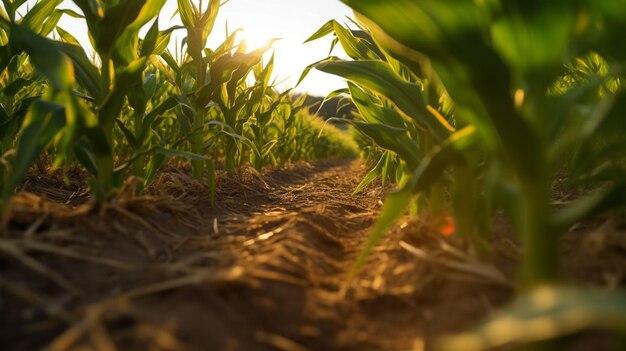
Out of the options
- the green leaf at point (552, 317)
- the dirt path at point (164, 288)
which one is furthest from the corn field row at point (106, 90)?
the green leaf at point (552, 317)

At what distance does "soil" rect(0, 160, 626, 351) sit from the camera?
0.70 meters

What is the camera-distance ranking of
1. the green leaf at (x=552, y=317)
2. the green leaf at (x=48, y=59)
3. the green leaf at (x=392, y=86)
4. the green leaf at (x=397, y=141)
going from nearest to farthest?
the green leaf at (x=552, y=317) → the green leaf at (x=48, y=59) → the green leaf at (x=392, y=86) → the green leaf at (x=397, y=141)

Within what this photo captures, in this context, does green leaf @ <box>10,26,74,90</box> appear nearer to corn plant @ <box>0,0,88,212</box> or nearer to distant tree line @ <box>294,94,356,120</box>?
corn plant @ <box>0,0,88,212</box>

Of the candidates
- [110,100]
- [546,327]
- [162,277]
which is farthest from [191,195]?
[546,327]

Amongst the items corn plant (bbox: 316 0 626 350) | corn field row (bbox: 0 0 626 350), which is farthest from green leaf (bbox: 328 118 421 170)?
corn plant (bbox: 316 0 626 350)

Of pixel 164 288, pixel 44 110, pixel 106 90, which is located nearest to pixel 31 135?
pixel 44 110

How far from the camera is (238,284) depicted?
0.86 meters

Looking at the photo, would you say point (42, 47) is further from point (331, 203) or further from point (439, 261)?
point (331, 203)

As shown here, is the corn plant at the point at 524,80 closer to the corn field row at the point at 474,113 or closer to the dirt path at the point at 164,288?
the corn field row at the point at 474,113

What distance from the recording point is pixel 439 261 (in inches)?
37.9

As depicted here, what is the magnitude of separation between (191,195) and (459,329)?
63.6 inches

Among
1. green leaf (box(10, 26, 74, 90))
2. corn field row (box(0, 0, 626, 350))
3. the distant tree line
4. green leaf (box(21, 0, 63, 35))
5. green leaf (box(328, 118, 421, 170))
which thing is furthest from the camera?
the distant tree line

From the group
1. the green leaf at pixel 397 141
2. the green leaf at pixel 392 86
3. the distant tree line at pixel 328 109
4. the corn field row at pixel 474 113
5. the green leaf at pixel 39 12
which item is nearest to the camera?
the corn field row at pixel 474 113

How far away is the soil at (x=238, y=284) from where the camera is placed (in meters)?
0.70
